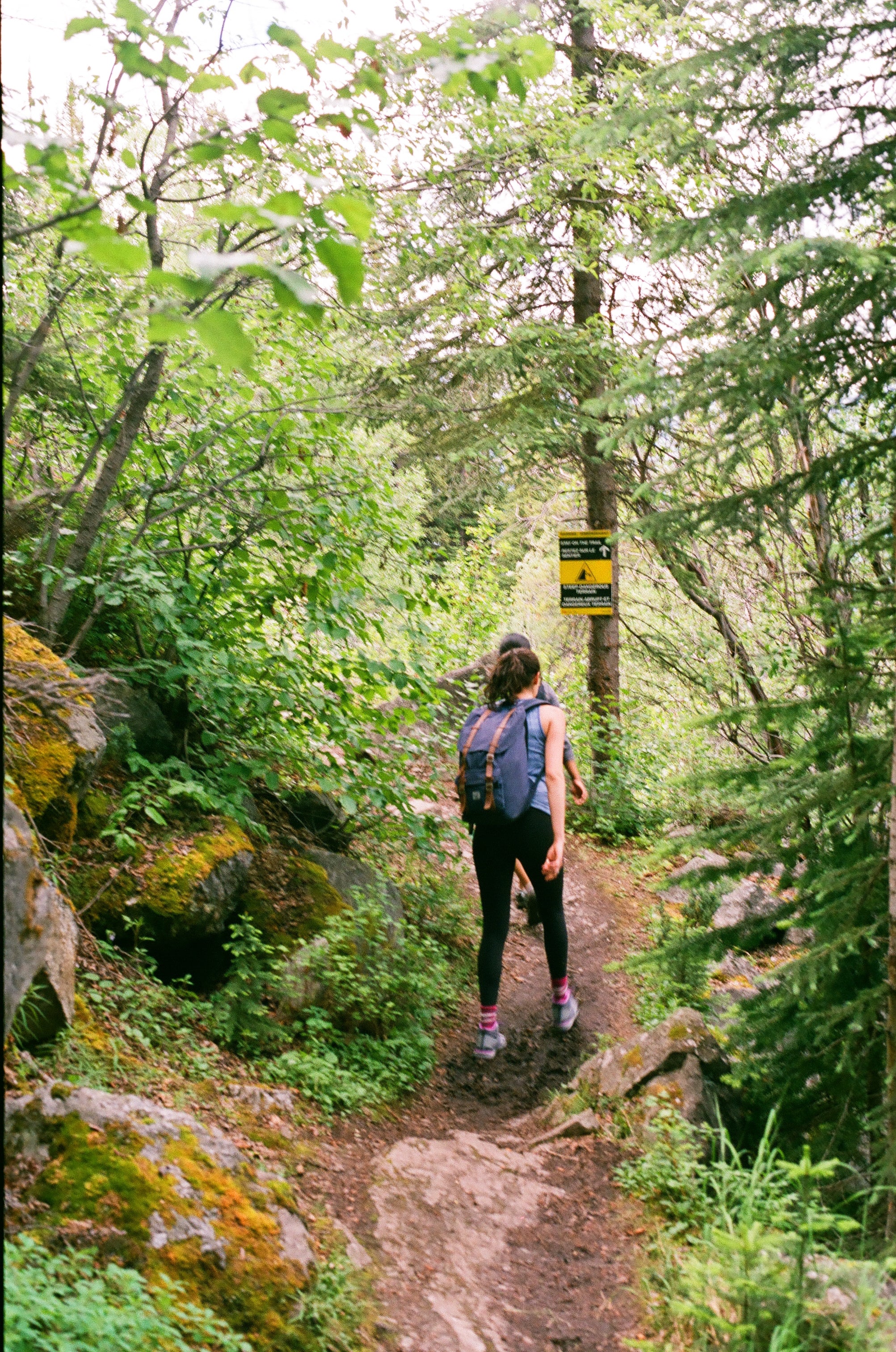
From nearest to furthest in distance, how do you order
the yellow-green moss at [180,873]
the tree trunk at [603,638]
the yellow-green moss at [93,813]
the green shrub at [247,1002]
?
the green shrub at [247,1002], the yellow-green moss at [180,873], the yellow-green moss at [93,813], the tree trunk at [603,638]

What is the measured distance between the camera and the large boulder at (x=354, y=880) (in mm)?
6020

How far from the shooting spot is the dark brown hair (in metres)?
5.54

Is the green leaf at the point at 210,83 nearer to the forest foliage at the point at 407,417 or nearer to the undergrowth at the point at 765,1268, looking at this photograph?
the forest foliage at the point at 407,417

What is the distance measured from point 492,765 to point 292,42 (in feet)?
11.8

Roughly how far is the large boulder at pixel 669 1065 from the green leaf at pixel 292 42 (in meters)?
4.30

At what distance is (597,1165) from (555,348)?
8.04m

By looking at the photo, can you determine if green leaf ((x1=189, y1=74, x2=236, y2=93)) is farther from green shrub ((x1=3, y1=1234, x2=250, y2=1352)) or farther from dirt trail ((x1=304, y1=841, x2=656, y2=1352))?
dirt trail ((x1=304, y1=841, x2=656, y2=1352))

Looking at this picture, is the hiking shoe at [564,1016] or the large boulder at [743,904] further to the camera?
the large boulder at [743,904]

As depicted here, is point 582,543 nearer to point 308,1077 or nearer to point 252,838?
point 252,838

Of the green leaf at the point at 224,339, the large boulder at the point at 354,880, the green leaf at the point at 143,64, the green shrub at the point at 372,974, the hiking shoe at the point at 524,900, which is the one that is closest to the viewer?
the green leaf at the point at 224,339

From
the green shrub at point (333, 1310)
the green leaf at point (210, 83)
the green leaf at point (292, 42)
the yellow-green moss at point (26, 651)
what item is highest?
the green leaf at point (292, 42)

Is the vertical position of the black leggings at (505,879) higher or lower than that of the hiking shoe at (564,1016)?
higher

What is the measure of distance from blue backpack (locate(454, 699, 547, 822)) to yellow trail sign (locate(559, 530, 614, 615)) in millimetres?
5326

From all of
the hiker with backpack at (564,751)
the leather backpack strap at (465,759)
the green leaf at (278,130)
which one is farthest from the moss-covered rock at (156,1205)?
the green leaf at (278,130)
